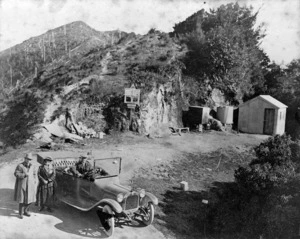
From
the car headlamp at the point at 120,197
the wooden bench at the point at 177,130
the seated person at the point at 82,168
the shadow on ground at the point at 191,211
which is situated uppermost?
the wooden bench at the point at 177,130

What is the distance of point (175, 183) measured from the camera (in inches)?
528

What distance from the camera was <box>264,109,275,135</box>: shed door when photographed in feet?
81.3

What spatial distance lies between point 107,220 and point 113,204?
1.69 ft

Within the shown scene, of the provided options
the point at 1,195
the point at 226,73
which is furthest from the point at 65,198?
the point at 226,73

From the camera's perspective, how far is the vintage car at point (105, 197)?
8.00 meters

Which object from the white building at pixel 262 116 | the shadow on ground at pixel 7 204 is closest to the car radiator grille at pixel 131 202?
the shadow on ground at pixel 7 204

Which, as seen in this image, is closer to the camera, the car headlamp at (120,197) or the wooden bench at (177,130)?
the car headlamp at (120,197)

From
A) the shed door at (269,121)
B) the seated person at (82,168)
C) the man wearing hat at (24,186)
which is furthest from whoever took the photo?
the shed door at (269,121)

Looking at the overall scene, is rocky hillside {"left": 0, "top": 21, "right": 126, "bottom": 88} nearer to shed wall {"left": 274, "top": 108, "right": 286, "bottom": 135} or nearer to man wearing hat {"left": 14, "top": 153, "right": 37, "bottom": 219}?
shed wall {"left": 274, "top": 108, "right": 286, "bottom": 135}

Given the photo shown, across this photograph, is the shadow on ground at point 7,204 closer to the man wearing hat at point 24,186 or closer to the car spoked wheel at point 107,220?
the man wearing hat at point 24,186

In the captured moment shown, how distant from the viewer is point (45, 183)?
858 centimetres

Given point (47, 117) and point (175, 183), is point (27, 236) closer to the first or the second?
point (175, 183)

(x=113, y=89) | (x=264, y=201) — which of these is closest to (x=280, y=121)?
(x=113, y=89)

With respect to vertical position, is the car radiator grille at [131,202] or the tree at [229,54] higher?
the tree at [229,54]
